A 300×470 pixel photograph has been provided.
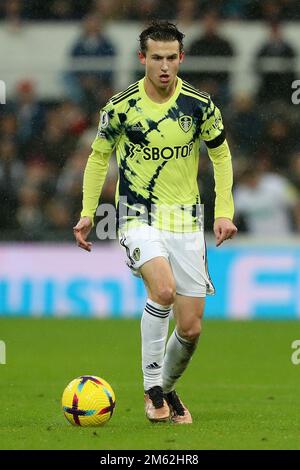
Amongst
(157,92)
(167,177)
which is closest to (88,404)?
(167,177)

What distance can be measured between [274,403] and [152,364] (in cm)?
147

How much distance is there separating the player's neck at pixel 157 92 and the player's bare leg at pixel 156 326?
104 centimetres

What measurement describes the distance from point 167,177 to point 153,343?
1058 millimetres

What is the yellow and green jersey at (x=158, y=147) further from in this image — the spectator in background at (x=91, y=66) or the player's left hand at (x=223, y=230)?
the spectator in background at (x=91, y=66)

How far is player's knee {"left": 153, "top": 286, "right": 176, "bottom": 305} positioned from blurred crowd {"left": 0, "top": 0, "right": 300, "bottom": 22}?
9.59 metres

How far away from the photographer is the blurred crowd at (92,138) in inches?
600

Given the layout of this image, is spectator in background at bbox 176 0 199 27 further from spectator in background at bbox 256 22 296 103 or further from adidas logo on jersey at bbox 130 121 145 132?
adidas logo on jersey at bbox 130 121 145 132

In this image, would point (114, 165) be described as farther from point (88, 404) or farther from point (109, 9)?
point (88, 404)

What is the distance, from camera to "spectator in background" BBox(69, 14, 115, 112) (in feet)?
51.2

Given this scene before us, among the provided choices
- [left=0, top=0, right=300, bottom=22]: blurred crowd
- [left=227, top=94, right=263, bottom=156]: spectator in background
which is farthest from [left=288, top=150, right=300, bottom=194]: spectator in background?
[left=0, top=0, right=300, bottom=22]: blurred crowd

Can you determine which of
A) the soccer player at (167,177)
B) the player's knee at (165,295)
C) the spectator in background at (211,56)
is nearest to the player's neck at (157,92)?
the soccer player at (167,177)
